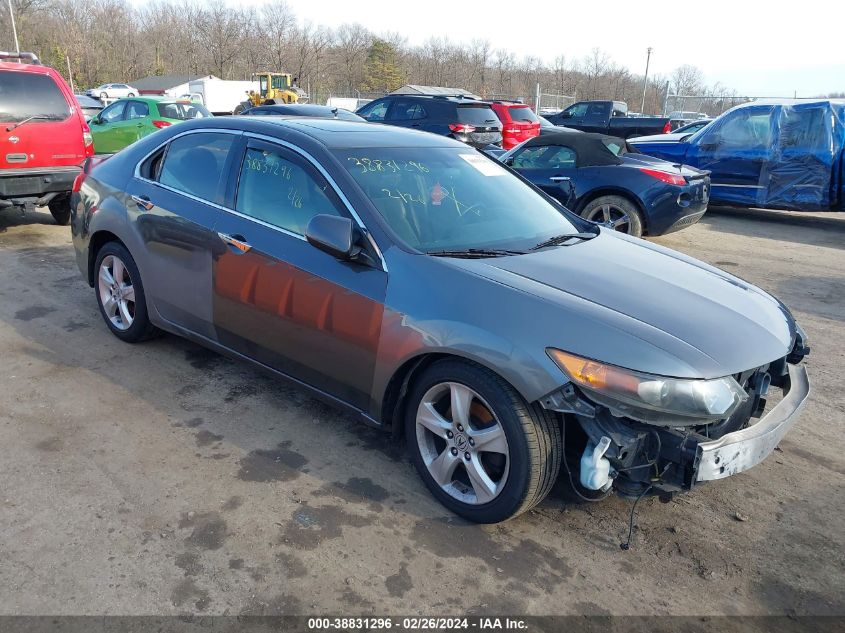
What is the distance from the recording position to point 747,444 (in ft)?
8.79

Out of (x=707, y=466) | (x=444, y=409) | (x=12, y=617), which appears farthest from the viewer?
(x=444, y=409)

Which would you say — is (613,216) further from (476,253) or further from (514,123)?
(514,123)

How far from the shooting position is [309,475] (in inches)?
128

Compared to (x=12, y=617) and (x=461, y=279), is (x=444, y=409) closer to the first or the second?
(x=461, y=279)

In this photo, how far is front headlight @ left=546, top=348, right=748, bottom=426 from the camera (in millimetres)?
2482

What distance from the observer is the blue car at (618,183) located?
8.00 meters

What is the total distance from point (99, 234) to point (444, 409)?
3.15m

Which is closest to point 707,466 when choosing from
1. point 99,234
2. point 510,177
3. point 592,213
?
point 510,177

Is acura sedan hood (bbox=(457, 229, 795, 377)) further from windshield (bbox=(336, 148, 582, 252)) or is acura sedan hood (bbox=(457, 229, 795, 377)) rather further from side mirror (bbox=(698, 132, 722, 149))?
side mirror (bbox=(698, 132, 722, 149))

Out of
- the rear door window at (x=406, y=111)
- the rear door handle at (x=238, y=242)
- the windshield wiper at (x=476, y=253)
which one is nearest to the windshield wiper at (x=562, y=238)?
the windshield wiper at (x=476, y=253)

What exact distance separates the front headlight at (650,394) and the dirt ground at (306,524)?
26.8 inches

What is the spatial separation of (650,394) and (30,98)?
8.01 meters

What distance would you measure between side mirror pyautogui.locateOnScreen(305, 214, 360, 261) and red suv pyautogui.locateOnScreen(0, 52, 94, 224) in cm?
609

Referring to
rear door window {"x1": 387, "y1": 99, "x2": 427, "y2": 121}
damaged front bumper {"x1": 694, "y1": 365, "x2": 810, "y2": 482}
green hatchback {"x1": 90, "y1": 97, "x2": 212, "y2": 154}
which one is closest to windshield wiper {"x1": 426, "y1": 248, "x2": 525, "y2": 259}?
damaged front bumper {"x1": 694, "y1": 365, "x2": 810, "y2": 482}
